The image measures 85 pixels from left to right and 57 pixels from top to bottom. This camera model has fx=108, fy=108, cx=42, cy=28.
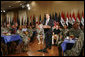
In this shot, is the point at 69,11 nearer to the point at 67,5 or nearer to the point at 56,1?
the point at 67,5

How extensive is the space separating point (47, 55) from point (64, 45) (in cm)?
84

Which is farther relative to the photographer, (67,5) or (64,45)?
(67,5)

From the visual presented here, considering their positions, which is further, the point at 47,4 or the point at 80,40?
the point at 47,4

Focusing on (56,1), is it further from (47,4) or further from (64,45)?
(64,45)

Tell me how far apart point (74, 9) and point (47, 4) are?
199 cm

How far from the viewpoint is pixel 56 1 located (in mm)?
7070

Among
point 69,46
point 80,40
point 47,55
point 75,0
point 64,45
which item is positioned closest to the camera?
point 80,40

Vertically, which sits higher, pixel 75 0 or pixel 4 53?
pixel 75 0

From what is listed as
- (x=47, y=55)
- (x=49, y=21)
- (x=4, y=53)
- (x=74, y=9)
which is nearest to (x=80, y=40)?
(x=47, y=55)

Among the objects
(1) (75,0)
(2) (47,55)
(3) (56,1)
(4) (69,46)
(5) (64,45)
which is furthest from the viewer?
Answer: (3) (56,1)

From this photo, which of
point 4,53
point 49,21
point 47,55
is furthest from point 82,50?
point 4,53

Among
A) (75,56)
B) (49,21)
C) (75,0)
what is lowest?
(75,56)

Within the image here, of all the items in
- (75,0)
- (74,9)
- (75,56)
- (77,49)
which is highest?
(75,0)

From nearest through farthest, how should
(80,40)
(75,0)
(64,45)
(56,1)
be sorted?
(80,40) < (64,45) < (75,0) < (56,1)
